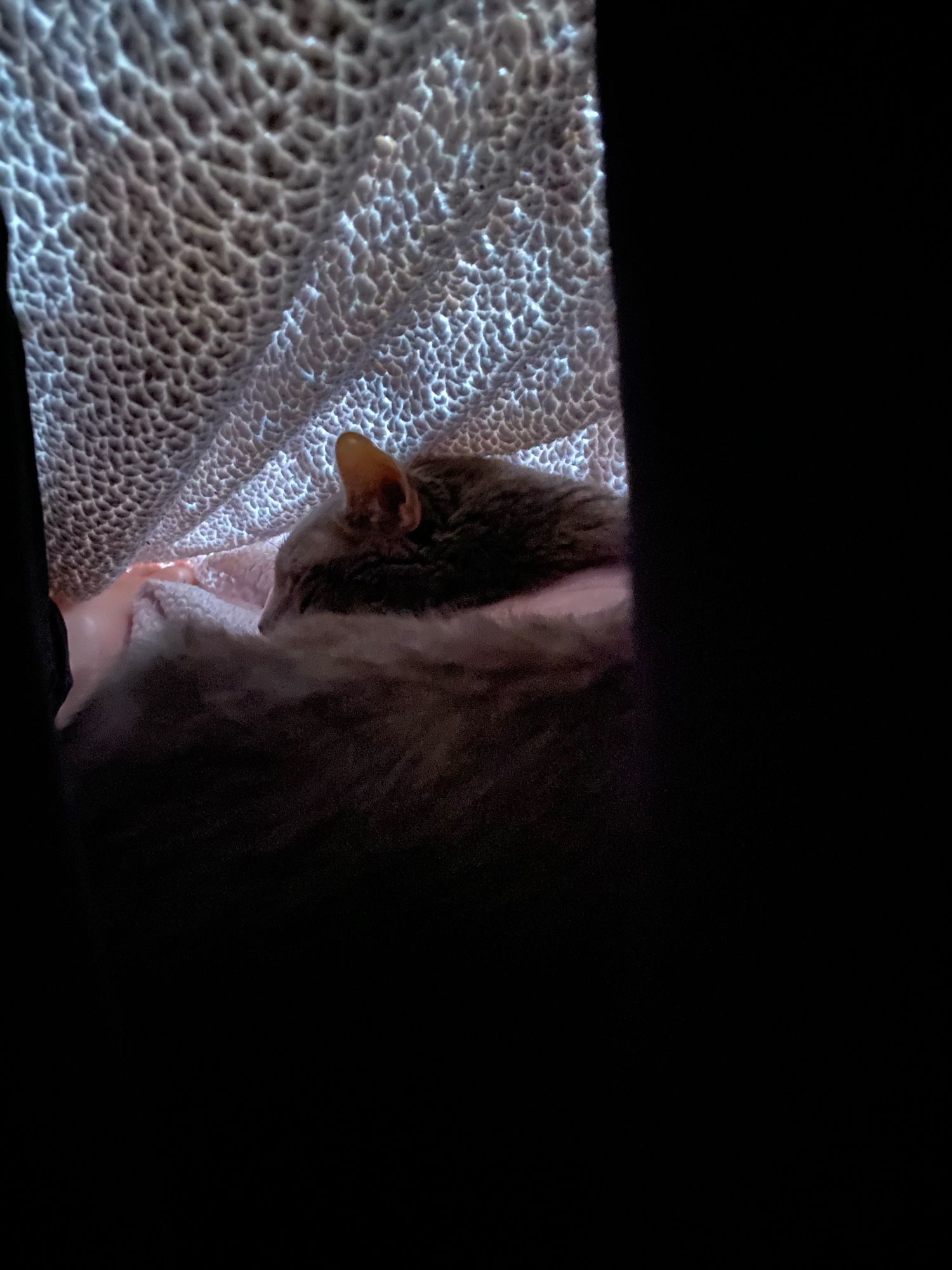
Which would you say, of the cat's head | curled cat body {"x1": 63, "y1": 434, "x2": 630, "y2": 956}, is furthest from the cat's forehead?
curled cat body {"x1": 63, "y1": 434, "x2": 630, "y2": 956}

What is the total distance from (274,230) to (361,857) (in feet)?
0.97

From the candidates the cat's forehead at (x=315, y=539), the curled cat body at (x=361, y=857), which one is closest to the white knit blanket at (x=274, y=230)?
the cat's forehead at (x=315, y=539)

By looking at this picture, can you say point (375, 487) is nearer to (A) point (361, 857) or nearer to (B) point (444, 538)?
(B) point (444, 538)

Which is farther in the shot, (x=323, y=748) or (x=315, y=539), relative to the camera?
(x=315, y=539)

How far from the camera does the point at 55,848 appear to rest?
228 mm

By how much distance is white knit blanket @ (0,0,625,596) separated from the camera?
0.80 ft

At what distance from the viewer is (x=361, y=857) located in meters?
0.34

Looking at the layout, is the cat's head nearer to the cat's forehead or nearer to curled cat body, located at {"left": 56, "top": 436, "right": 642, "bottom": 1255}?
the cat's forehead

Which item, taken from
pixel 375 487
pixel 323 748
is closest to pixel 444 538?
pixel 375 487

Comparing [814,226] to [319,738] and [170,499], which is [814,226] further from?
[170,499]

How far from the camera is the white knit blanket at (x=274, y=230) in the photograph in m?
0.24

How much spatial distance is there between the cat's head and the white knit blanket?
8 centimetres

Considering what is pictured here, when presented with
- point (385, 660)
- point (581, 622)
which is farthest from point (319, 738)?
point (581, 622)

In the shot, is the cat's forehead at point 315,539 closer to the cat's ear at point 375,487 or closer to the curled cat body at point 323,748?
the cat's ear at point 375,487
